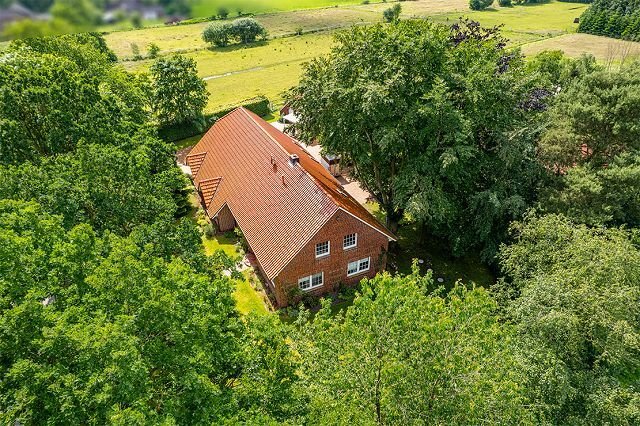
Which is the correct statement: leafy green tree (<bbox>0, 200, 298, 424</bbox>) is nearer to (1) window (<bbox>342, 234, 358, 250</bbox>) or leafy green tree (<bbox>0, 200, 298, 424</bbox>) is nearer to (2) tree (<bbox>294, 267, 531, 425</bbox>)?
(2) tree (<bbox>294, 267, 531, 425</bbox>)

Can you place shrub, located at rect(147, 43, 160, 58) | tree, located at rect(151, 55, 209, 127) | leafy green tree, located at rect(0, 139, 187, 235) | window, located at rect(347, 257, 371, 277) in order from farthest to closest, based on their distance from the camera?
shrub, located at rect(147, 43, 160, 58) < tree, located at rect(151, 55, 209, 127) < window, located at rect(347, 257, 371, 277) < leafy green tree, located at rect(0, 139, 187, 235)

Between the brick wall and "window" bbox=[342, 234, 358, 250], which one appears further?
"window" bbox=[342, 234, 358, 250]

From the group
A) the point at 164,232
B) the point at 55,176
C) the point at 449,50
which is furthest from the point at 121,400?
the point at 449,50

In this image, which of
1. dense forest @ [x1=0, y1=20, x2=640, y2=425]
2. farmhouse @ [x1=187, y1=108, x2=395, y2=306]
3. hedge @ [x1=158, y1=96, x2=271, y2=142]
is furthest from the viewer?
hedge @ [x1=158, y1=96, x2=271, y2=142]

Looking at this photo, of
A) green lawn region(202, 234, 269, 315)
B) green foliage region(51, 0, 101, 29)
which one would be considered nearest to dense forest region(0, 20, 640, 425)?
green foliage region(51, 0, 101, 29)

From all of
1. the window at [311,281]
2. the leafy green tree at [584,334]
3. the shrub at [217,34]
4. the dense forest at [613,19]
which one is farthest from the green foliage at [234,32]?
the leafy green tree at [584,334]

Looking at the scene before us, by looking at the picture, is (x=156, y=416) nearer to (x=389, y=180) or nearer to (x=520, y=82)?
(x=389, y=180)

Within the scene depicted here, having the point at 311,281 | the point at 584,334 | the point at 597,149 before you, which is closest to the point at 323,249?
the point at 311,281

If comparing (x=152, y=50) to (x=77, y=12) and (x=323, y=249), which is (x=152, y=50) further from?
(x=77, y=12)
